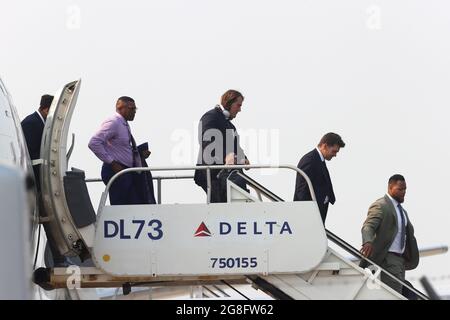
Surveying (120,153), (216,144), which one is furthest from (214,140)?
(120,153)

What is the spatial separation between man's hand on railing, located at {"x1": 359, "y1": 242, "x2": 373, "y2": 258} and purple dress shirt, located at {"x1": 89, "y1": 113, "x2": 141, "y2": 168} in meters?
3.22

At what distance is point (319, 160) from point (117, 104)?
2.67 m

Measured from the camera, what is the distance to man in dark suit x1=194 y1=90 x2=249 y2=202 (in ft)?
52.7

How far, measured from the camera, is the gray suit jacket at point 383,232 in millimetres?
17094

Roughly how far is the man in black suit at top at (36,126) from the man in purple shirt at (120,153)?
72 cm

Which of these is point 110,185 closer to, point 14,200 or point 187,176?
point 187,176

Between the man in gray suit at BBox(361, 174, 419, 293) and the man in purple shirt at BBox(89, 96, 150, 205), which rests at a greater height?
the man in purple shirt at BBox(89, 96, 150, 205)

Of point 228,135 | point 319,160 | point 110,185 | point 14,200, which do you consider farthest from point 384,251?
point 14,200

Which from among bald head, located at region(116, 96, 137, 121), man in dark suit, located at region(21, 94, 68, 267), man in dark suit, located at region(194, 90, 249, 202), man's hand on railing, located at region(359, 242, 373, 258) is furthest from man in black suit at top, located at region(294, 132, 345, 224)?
man in dark suit, located at region(21, 94, 68, 267)

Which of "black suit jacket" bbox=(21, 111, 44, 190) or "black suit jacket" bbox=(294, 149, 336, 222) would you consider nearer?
"black suit jacket" bbox=(21, 111, 44, 190)

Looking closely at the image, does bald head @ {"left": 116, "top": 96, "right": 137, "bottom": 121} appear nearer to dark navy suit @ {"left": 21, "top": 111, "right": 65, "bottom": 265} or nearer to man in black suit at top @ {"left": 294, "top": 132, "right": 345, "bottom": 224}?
dark navy suit @ {"left": 21, "top": 111, "right": 65, "bottom": 265}

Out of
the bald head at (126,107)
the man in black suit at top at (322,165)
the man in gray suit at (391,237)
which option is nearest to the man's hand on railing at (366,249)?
the man in gray suit at (391,237)

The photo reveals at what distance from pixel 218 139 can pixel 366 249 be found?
2.50 meters

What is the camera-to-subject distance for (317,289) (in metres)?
15.8
